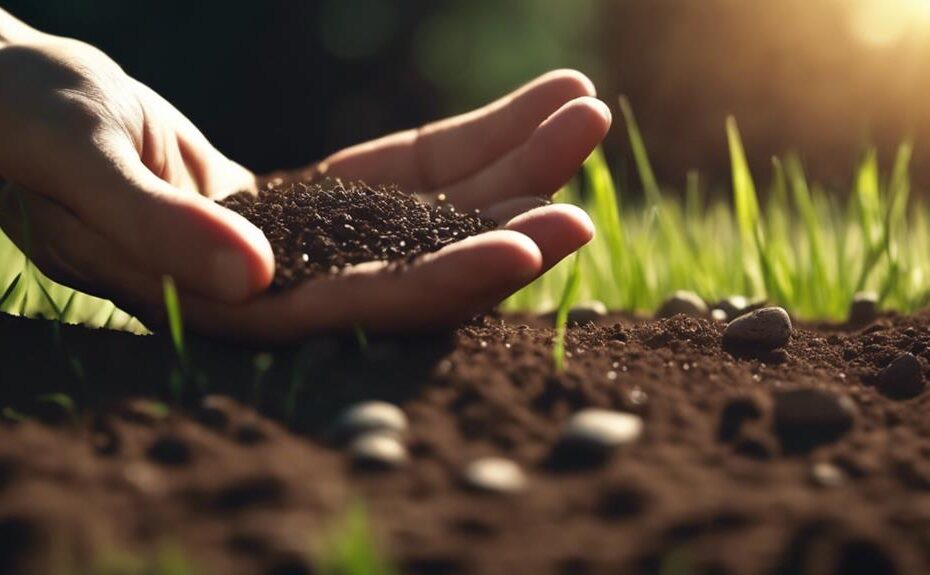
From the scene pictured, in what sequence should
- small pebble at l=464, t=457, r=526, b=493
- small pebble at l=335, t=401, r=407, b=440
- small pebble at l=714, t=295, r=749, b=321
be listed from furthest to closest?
1. small pebble at l=714, t=295, r=749, b=321
2. small pebble at l=335, t=401, r=407, b=440
3. small pebble at l=464, t=457, r=526, b=493

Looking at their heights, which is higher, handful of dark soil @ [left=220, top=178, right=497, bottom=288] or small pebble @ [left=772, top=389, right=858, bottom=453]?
handful of dark soil @ [left=220, top=178, right=497, bottom=288]

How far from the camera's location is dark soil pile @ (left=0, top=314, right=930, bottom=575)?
0.97 meters

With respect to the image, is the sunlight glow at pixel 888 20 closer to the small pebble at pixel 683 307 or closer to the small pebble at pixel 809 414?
the small pebble at pixel 683 307

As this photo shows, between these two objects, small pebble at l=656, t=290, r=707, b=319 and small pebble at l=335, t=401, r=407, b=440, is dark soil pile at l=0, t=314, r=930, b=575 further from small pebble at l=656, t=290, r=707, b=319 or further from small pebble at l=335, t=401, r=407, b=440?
small pebble at l=656, t=290, r=707, b=319

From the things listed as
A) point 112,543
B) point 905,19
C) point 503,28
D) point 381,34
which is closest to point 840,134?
point 905,19

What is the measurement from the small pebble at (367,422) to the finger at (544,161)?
1173mm

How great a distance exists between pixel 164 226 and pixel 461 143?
4.04ft

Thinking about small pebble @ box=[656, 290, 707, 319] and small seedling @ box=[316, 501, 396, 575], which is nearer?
small seedling @ box=[316, 501, 396, 575]

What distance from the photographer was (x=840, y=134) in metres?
A: 8.71

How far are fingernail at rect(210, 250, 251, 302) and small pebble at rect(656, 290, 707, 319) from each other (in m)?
1.30

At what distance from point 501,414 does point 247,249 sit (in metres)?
0.53

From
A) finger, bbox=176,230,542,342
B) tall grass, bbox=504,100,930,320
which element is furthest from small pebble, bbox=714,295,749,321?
finger, bbox=176,230,542,342

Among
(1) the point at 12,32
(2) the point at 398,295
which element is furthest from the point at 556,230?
(1) the point at 12,32

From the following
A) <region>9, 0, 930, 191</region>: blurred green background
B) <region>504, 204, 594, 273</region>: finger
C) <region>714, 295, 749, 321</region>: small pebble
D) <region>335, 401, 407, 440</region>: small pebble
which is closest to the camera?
<region>335, 401, 407, 440</region>: small pebble
